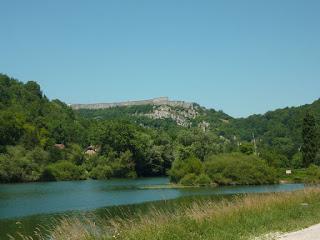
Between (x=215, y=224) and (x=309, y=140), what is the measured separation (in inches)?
3939

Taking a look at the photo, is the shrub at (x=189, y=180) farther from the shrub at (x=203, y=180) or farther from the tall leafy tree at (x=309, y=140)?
the tall leafy tree at (x=309, y=140)

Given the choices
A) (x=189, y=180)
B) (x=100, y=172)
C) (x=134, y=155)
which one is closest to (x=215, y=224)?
(x=189, y=180)

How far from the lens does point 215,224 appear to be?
19922 millimetres

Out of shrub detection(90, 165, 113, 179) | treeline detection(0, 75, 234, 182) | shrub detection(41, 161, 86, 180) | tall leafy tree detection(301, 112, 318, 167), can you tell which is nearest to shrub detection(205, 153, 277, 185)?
treeline detection(0, 75, 234, 182)

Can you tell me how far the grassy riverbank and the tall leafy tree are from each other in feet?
292

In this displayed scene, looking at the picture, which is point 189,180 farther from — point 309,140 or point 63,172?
point 63,172

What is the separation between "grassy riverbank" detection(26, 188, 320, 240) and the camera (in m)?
17.2

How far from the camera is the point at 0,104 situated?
15038cm

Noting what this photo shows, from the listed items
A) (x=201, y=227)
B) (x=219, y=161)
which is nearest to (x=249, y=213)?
(x=201, y=227)

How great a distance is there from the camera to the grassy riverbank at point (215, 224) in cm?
1723

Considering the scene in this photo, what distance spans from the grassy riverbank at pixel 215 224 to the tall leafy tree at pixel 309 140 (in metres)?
89.1

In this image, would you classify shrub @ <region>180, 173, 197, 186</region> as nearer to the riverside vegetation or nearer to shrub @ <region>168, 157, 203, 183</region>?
the riverside vegetation

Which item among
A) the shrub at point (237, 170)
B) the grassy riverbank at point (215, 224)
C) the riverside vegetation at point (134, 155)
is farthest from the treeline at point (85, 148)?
the grassy riverbank at point (215, 224)

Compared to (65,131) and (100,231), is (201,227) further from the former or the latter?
(65,131)
